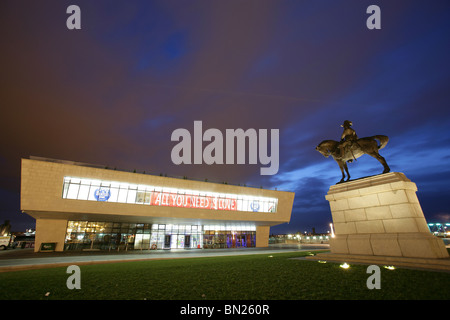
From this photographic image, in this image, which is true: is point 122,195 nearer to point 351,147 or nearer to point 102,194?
point 102,194

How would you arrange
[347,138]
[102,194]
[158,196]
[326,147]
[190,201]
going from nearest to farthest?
[347,138] < [326,147] < [102,194] < [158,196] < [190,201]

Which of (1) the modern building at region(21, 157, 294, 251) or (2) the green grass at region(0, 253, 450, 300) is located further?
(1) the modern building at region(21, 157, 294, 251)

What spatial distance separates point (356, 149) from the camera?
10.6m

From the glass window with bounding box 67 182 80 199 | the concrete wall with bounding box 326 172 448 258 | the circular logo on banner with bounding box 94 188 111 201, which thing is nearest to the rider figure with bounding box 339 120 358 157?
the concrete wall with bounding box 326 172 448 258

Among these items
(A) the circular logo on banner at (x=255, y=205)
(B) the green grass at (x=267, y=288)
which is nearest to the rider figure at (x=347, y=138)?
(B) the green grass at (x=267, y=288)

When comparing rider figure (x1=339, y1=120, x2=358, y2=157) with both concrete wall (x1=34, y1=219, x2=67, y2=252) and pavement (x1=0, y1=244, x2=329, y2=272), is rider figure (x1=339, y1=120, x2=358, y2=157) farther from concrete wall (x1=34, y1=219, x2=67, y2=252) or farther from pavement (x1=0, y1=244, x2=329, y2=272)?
concrete wall (x1=34, y1=219, x2=67, y2=252)

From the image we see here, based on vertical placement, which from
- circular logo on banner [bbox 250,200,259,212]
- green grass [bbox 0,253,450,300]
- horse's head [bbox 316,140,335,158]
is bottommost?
green grass [bbox 0,253,450,300]

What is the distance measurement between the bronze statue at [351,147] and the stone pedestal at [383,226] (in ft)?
4.62

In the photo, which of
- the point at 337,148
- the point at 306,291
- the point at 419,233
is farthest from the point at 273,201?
the point at 306,291

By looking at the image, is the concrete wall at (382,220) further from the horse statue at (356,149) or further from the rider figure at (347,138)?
the rider figure at (347,138)

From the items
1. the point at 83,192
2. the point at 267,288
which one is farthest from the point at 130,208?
the point at 267,288

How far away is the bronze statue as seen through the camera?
Answer: 10.1m

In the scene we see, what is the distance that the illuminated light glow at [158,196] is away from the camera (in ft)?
88.9

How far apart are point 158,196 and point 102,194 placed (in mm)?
7626
